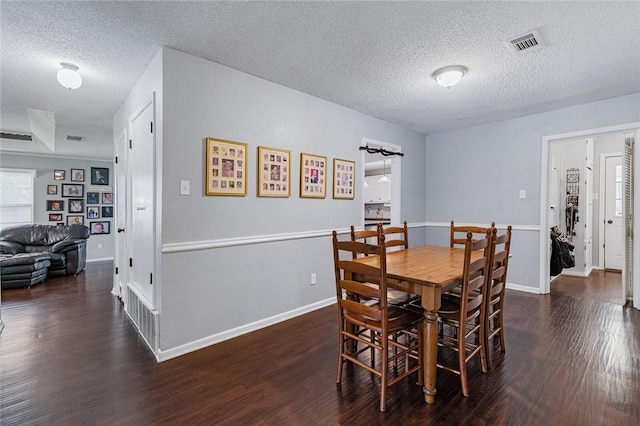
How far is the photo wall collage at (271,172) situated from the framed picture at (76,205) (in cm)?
622

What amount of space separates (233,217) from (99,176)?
6305 millimetres

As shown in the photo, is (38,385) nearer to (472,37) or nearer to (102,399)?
(102,399)

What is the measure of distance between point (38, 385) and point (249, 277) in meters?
1.60

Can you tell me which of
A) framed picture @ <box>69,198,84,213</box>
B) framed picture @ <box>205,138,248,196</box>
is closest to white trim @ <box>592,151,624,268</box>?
framed picture @ <box>205,138,248,196</box>

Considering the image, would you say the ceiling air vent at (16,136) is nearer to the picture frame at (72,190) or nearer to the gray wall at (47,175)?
the gray wall at (47,175)

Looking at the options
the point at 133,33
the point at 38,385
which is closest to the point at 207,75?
the point at 133,33

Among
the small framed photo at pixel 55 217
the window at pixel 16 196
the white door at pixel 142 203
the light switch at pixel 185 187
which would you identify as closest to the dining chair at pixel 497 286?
the light switch at pixel 185 187

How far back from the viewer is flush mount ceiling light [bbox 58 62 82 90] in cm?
264

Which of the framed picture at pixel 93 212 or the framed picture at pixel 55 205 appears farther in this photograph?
the framed picture at pixel 93 212

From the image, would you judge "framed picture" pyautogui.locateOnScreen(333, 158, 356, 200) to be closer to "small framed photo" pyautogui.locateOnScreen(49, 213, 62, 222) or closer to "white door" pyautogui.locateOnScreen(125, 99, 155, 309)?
"white door" pyautogui.locateOnScreen(125, 99, 155, 309)

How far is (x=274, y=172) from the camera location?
3113 millimetres

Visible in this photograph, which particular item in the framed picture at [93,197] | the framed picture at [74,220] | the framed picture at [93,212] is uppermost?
the framed picture at [93,197]

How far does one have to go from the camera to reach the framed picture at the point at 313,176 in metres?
3.40

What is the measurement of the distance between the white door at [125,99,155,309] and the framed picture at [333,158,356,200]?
2.03 m
